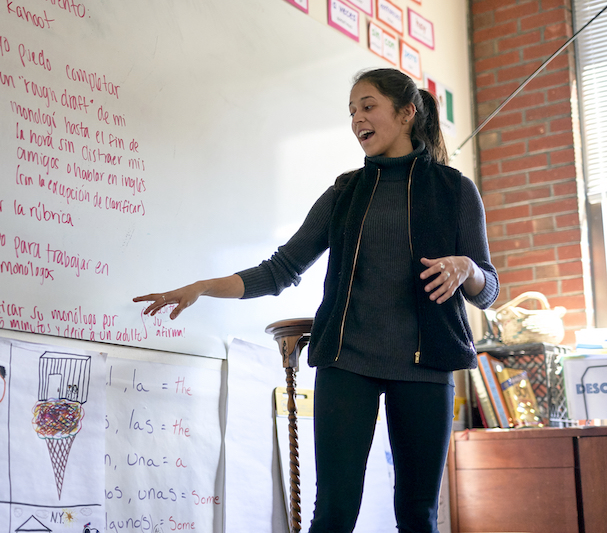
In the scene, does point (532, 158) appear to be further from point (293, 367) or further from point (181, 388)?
point (181, 388)

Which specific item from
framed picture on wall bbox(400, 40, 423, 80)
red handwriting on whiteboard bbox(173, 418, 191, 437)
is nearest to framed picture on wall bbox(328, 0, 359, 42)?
framed picture on wall bbox(400, 40, 423, 80)

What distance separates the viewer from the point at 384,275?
1.46 meters

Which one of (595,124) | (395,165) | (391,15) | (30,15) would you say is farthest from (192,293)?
(595,124)

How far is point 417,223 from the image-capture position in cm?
148

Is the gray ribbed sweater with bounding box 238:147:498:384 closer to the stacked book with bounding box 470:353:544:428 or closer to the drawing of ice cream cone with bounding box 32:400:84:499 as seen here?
the drawing of ice cream cone with bounding box 32:400:84:499

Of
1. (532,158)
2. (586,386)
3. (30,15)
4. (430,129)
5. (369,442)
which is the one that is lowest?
(369,442)

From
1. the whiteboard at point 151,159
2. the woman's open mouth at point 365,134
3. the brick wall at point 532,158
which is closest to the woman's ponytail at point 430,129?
the woman's open mouth at point 365,134

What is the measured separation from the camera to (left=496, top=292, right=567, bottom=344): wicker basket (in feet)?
9.44

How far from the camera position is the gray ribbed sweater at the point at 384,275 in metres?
1.40

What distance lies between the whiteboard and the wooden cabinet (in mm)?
907

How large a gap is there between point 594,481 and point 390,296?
148 centimetres

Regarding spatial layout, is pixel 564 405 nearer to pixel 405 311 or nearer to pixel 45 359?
pixel 405 311

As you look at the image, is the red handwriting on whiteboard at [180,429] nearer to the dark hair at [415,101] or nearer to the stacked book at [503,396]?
the dark hair at [415,101]

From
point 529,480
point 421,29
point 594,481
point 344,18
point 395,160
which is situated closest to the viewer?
point 395,160
